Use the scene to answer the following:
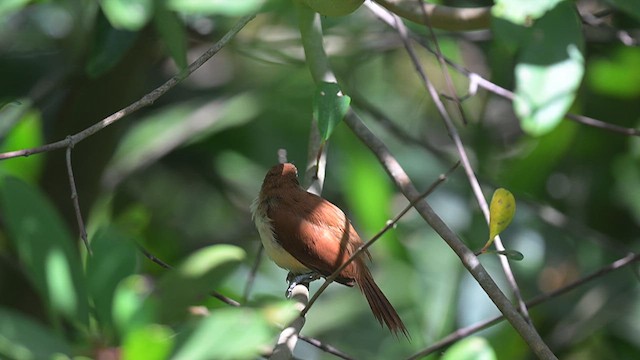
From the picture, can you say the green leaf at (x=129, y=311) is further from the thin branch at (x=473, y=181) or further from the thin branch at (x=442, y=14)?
the thin branch at (x=442, y=14)

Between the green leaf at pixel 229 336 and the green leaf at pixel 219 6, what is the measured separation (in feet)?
5.82

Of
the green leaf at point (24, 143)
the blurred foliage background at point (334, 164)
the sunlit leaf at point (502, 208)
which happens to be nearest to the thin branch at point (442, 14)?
the blurred foliage background at point (334, 164)

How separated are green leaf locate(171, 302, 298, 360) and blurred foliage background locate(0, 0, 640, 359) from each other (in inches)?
68.4

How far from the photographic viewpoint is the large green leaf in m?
2.48

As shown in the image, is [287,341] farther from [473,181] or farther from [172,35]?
[172,35]

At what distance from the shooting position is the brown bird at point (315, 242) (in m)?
2.67

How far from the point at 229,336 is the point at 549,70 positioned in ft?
5.09

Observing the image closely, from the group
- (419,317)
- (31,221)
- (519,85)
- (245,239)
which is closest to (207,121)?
(245,239)

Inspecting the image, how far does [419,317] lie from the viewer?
3.82 m

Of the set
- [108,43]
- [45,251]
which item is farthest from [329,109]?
[108,43]

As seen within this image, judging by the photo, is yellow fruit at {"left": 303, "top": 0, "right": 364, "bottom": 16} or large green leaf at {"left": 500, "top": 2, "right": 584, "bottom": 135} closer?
yellow fruit at {"left": 303, "top": 0, "right": 364, "bottom": 16}

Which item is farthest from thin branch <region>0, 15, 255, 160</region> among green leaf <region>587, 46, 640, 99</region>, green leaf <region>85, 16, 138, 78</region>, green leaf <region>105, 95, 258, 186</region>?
green leaf <region>587, 46, 640, 99</region>

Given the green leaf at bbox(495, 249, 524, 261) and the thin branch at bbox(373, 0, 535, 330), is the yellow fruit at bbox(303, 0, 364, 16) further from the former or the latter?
the green leaf at bbox(495, 249, 524, 261)

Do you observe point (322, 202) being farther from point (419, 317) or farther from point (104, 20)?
point (419, 317)
